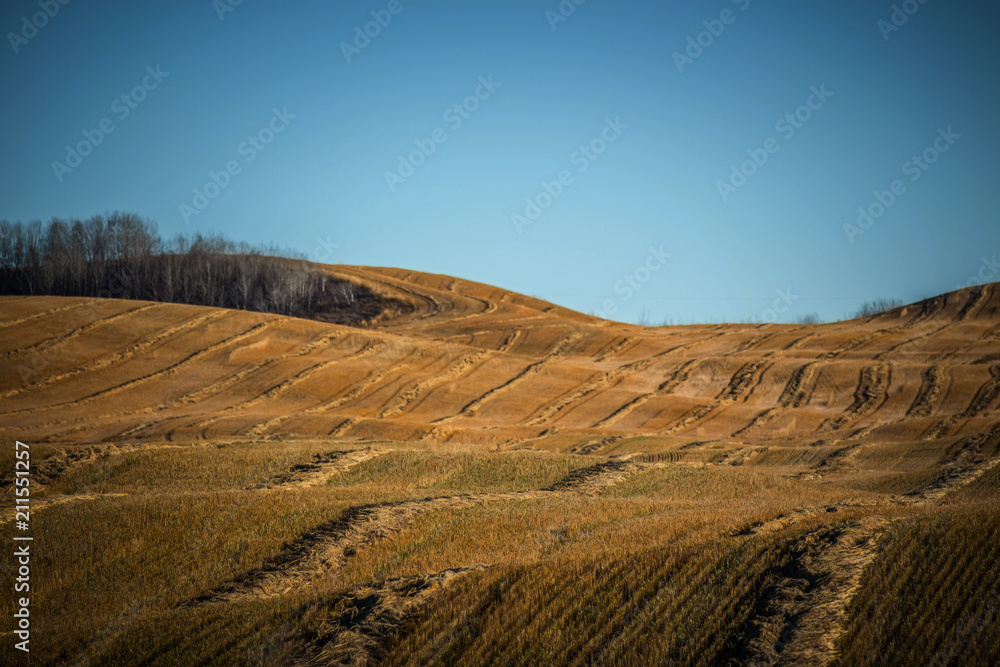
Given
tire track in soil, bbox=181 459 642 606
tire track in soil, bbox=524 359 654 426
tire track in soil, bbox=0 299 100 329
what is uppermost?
tire track in soil, bbox=0 299 100 329

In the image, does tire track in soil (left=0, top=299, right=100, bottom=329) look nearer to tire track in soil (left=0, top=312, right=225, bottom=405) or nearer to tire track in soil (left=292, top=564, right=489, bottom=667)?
tire track in soil (left=0, top=312, right=225, bottom=405)

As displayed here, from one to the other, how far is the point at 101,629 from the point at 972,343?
2082 inches

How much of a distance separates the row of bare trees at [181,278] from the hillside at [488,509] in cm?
2606

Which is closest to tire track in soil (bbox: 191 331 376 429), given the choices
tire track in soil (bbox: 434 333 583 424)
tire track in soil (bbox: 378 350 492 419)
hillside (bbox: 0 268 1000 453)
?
hillside (bbox: 0 268 1000 453)

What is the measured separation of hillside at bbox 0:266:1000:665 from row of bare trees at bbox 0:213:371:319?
26.1m

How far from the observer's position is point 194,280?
235 ft

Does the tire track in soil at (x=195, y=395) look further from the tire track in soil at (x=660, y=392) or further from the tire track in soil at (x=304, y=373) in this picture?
the tire track in soil at (x=660, y=392)

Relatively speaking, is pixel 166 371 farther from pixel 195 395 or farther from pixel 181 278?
pixel 181 278

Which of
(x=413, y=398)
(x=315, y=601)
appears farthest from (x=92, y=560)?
(x=413, y=398)

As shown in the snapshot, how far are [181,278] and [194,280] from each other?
4.40 ft

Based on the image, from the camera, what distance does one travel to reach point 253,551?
40.6 ft

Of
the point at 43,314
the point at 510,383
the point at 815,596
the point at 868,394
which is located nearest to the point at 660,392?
the point at 510,383

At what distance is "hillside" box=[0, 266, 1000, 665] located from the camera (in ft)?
25.2

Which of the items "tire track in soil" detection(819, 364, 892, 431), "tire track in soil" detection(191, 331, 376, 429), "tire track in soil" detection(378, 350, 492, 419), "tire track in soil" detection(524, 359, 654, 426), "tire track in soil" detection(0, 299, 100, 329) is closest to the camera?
"tire track in soil" detection(191, 331, 376, 429)
